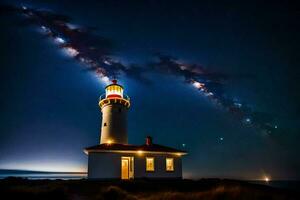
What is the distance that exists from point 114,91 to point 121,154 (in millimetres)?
6911

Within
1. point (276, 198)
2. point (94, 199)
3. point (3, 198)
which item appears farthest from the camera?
point (276, 198)

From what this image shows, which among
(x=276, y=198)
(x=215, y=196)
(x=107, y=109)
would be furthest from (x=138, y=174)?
(x=276, y=198)

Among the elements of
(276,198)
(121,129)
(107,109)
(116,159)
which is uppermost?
(107,109)

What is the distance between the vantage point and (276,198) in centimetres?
1207

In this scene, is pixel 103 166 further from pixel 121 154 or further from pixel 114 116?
pixel 114 116

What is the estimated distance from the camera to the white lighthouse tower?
2250 cm

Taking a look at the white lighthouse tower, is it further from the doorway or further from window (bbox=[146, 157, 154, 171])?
window (bbox=[146, 157, 154, 171])

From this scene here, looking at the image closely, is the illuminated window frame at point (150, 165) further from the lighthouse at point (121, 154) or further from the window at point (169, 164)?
the window at point (169, 164)

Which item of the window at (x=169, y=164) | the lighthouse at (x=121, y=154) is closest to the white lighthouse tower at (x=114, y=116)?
the lighthouse at (x=121, y=154)

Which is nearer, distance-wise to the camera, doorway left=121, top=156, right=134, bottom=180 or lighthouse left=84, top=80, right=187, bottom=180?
lighthouse left=84, top=80, right=187, bottom=180

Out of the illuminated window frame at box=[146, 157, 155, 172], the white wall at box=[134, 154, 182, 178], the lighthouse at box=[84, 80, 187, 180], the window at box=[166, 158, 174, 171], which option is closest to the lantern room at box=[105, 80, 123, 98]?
the lighthouse at box=[84, 80, 187, 180]

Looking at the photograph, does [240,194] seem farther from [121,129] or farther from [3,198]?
[121,129]

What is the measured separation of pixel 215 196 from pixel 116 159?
905 centimetres

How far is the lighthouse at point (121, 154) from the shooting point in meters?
18.8
